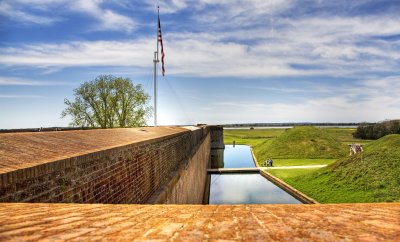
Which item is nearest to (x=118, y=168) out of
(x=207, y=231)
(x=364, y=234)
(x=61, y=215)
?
(x=61, y=215)

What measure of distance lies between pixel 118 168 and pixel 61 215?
2770mm

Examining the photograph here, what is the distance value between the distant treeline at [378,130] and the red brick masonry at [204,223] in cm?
5955

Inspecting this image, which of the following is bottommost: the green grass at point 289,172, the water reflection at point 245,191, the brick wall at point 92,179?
the water reflection at point 245,191

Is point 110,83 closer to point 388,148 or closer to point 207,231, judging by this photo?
point 388,148

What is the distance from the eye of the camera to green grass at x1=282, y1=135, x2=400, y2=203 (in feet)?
60.6

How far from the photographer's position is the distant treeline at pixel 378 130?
184 feet

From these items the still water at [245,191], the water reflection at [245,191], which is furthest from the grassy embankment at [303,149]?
the water reflection at [245,191]

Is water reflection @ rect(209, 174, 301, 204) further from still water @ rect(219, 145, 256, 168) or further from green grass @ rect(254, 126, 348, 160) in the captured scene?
green grass @ rect(254, 126, 348, 160)

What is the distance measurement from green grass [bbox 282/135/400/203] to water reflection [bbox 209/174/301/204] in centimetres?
138

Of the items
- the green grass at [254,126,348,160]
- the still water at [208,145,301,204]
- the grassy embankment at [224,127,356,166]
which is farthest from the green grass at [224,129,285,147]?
the still water at [208,145,301,204]

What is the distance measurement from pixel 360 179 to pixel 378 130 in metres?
48.1

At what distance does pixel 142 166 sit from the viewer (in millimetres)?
6496

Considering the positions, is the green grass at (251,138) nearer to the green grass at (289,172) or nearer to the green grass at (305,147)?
the green grass at (305,147)

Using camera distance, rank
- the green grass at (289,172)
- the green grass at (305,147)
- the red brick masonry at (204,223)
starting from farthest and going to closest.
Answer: the green grass at (305,147)
the green grass at (289,172)
the red brick masonry at (204,223)
